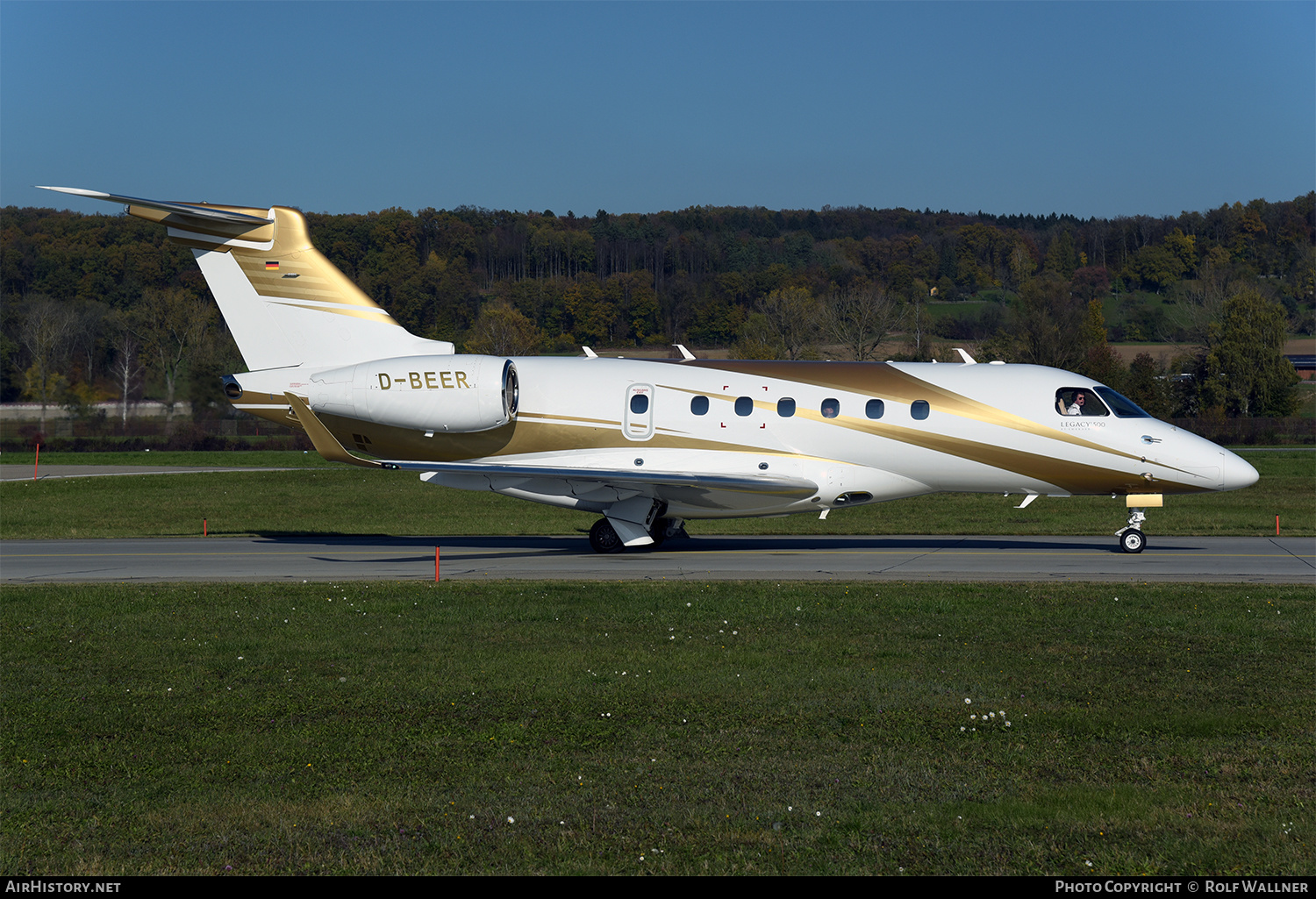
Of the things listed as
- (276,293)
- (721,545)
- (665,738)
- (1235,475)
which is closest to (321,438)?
(276,293)

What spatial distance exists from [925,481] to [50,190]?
674 inches

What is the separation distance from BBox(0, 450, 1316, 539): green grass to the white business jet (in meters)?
5.49

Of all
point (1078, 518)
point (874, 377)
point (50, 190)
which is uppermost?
point (50, 190)

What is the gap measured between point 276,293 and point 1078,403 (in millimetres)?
16109

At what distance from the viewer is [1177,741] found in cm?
906

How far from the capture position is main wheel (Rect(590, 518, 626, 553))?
915 inches

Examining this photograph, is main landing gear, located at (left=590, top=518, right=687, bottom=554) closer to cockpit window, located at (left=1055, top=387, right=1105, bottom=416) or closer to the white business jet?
the white business jet

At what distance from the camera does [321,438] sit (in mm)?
22562

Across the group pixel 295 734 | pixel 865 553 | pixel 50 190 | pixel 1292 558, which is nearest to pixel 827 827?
pixel 295 734

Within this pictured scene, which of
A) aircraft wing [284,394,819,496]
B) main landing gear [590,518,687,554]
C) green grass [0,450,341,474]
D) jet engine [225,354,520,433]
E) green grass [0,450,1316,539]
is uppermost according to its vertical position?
jet engine [225,354,520,433]

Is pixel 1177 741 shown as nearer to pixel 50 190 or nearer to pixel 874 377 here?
pixel 874 377

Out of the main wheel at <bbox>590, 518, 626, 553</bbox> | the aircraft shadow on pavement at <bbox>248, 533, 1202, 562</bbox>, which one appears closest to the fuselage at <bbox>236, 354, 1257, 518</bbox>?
the main wheel at <bbox>590, 518, 626, 553</bbox>
